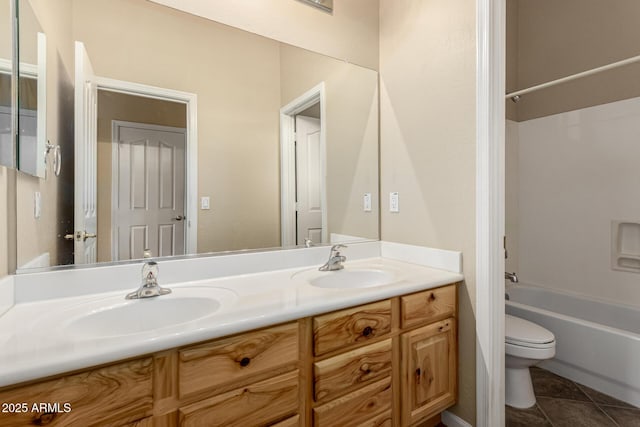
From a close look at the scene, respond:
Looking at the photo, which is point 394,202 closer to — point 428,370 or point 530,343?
point 428,370

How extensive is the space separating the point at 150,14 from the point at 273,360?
1462mm

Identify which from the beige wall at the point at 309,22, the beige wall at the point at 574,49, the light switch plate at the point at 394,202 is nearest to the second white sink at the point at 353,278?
the light switch plate at the point at 394,202

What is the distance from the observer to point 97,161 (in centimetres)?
122

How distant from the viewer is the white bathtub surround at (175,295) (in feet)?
2.29

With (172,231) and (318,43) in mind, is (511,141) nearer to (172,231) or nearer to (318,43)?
(318,43)

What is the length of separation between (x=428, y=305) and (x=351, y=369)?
1.53 ft

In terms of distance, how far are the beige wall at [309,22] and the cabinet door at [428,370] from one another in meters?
1.55

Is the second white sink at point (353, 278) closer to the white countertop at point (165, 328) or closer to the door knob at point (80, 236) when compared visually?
the white countertop at point (165, 328)

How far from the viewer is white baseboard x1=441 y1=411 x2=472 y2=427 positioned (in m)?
1.50

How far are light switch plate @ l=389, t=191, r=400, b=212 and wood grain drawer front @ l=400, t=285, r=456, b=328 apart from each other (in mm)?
556

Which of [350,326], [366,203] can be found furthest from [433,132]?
[350,326]

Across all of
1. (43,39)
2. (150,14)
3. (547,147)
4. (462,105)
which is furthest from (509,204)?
(43,39)

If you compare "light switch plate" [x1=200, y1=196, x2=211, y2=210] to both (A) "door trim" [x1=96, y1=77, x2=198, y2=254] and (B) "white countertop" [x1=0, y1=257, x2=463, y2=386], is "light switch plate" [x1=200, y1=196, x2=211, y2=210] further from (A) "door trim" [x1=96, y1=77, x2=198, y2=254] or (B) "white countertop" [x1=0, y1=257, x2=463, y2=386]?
(B) "white countertop" [x1=0, y1=257, x2=463, y2=386]

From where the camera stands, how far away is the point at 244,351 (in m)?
0.90
